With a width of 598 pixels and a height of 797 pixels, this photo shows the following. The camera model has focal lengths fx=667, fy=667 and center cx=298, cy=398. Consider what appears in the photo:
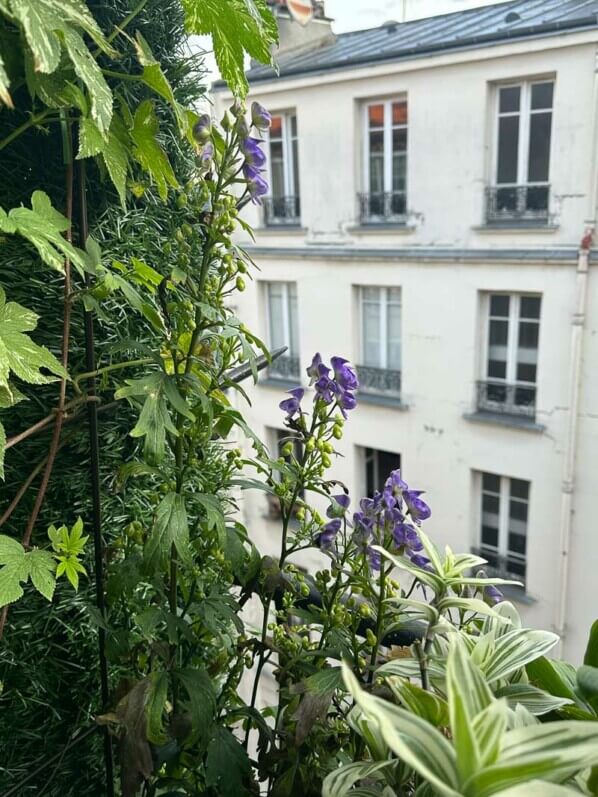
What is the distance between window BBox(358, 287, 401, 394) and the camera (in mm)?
4371

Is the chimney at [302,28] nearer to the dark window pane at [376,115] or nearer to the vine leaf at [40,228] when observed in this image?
the dark window pane at [376,115]

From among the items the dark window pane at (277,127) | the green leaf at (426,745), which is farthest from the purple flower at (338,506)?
the dark window pane at (277,127)

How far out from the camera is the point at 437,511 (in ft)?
14.3

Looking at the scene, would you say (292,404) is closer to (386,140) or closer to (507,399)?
(507,399)

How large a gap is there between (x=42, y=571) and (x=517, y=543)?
156 inches

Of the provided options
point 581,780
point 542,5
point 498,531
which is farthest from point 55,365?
point 542,5

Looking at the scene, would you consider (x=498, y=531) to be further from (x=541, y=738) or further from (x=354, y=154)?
(x=541, y=738)

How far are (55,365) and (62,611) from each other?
0.27 metres

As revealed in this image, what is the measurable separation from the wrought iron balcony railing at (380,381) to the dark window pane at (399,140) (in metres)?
1.39

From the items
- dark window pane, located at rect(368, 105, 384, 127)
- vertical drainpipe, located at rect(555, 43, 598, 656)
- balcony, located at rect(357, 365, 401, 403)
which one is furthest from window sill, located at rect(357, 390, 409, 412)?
dark window pane, located at rect(368, 105, 384, 127)

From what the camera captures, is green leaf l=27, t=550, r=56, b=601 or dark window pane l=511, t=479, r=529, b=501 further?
A: dark window pane l=511, t=479, r=529, b=501

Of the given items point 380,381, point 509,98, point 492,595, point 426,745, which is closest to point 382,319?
point 380,381

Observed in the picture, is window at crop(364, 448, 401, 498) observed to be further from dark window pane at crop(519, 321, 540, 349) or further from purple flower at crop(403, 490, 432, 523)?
purple flower at crop(403, 490, 432, 523)

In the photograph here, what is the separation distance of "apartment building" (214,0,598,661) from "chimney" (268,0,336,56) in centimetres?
2
